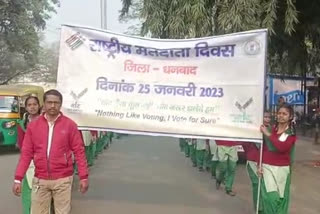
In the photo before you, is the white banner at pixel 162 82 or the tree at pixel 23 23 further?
the tree at pixel 23 23

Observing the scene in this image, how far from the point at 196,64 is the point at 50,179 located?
8.39 ft

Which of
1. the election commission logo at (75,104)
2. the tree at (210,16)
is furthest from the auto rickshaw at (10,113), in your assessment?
A: the election commission logo at (75,104)

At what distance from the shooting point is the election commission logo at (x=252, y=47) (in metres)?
7.22

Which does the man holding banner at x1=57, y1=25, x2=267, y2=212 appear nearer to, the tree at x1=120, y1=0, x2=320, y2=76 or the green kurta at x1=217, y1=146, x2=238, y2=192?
the tree at x1=120, y1=0, x2=320, y2=76

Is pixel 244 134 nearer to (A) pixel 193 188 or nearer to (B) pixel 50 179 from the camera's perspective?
(B) pixel 50 179

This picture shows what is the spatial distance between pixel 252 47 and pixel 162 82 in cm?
116

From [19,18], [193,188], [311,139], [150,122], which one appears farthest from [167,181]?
[19,18]

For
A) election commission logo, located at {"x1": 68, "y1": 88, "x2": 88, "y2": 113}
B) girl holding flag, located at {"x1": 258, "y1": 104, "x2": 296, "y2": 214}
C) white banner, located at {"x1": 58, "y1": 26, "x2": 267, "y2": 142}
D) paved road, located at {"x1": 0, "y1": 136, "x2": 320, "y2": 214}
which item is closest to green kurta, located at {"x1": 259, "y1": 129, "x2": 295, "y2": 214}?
girl holding flag, located at {"x1": 258, "y1": 104, "x2": 296, "y2": 214}

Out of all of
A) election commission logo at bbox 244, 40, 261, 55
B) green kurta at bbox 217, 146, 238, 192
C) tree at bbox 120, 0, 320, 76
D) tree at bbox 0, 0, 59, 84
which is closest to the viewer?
election commission logo at bbox 244, 40, 261, 55

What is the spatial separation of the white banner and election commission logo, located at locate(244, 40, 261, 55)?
0.01 metres

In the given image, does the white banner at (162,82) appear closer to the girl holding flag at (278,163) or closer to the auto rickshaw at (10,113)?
the girl holding flag at (278,163)

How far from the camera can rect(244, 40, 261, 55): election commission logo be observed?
7.22 meters

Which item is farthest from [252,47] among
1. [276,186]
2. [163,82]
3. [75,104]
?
[75,104]

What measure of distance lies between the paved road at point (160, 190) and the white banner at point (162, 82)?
1668mm
